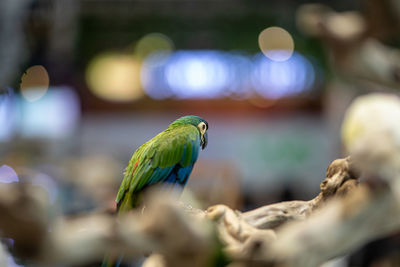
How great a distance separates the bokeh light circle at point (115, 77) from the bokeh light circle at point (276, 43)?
1.13m

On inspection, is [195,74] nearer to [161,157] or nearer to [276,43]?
[276,43]

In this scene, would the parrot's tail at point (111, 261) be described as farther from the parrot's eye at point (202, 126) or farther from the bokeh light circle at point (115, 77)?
the bokeh light circle at point (115, 77)

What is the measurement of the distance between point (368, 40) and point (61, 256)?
1.24 meters

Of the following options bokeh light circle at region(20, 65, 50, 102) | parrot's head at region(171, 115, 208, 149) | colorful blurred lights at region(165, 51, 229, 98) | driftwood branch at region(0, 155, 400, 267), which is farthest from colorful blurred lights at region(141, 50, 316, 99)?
driftwood branch at region(0, 155, 400, 267)

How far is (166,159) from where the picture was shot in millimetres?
541

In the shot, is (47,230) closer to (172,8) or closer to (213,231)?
(213,231)

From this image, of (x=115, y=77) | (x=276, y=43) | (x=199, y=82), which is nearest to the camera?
(x=199, y=82)

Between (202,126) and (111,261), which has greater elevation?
(202,126)

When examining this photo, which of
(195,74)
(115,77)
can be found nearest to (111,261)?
(195,74)

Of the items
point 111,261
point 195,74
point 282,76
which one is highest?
point 111,261

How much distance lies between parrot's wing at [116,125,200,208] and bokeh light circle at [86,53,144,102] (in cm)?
384

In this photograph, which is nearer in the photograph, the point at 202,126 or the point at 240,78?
the point at 202,126

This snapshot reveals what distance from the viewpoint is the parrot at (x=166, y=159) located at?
520 millimetres

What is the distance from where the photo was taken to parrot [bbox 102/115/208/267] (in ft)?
1.70
